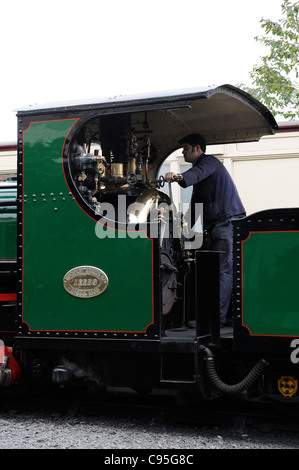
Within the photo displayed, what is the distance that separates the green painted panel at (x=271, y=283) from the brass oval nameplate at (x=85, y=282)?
1061 millimetres

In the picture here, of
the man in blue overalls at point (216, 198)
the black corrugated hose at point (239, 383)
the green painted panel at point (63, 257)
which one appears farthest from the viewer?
the man in blue overalls at point (216, 198)

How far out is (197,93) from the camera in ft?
14.6

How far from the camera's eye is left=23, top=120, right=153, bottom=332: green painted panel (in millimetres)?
4645

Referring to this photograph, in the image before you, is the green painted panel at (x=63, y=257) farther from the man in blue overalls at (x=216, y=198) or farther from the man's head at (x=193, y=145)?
the man's head at (x=193, y=145)

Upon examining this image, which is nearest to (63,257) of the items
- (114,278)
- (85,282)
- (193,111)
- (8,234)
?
(85,282)

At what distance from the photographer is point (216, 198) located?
17.5 feet

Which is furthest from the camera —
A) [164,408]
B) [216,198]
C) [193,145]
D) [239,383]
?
[193,145]

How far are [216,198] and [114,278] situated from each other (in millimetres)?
1209

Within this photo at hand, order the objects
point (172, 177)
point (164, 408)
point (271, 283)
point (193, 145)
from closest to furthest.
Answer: point (271, 283), point (172, 177), point (164, 408), point (193, 145)

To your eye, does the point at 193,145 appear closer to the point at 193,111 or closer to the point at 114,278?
the point at 193,111

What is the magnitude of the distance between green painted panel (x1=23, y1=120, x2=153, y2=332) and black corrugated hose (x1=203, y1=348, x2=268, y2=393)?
0.51 meters

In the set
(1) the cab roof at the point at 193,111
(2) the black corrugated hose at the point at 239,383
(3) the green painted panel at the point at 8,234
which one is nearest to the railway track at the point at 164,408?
(2) the black corrugated hose at the point at 239,383

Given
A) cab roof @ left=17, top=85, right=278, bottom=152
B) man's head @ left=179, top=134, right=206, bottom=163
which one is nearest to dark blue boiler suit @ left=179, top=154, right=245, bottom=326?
man's head @ left=179, top=134, right=206, bottom=163

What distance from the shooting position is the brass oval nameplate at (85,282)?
15.5 feet
